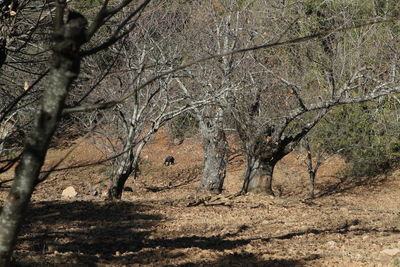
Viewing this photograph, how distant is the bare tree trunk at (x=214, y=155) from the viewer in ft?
50.4

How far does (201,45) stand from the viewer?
14.4m

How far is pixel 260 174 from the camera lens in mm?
14266

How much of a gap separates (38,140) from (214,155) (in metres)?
13.1

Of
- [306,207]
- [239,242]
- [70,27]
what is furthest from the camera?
[306,207]

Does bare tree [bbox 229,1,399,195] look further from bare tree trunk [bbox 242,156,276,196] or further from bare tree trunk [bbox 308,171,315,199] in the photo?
bare tree trunk [bbox 308,171,315,199]

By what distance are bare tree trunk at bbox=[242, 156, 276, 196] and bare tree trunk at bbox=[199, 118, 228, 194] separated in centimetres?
143

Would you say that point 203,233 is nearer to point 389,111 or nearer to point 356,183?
point 389,111

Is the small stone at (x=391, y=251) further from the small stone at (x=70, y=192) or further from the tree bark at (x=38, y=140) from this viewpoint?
the small stone at (x=70, y=192)

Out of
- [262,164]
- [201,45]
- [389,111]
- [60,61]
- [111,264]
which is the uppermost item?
[201,45]

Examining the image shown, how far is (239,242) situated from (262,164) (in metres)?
6.13

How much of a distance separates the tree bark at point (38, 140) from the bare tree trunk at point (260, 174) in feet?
37.6

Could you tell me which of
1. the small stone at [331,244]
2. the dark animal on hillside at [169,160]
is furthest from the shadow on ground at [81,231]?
the dark animal on hillside at [169,160]

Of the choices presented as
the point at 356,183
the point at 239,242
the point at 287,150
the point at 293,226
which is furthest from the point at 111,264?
the point at 356,183

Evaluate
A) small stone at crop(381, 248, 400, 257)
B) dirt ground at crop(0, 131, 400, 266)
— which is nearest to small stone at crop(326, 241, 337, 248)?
dirt ground at crop(0, 131, 400, 266)
